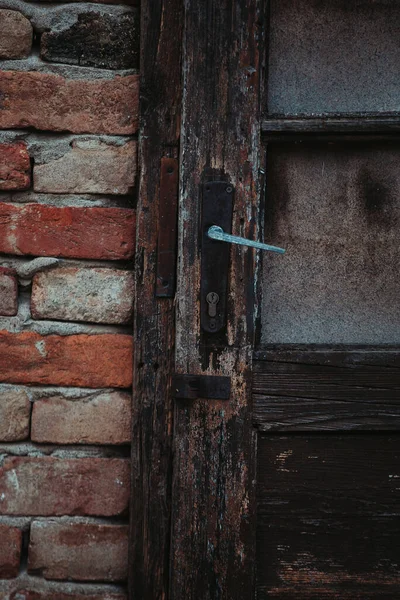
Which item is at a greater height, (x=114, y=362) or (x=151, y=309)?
(x=151, y=309)

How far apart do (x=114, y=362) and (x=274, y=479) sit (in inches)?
15.0

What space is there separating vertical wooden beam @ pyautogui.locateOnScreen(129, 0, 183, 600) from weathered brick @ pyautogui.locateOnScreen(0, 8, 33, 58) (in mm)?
232

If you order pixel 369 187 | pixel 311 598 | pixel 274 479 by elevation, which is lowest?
pixel 311 598

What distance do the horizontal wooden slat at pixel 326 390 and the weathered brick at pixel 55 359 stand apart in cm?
31

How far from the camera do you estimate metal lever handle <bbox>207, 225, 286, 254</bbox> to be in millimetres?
1084

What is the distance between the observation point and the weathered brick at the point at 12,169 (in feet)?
3.82

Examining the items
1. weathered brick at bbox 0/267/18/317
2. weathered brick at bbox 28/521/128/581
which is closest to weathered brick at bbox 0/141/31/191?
weathered brick at bbox 0/267/18/317

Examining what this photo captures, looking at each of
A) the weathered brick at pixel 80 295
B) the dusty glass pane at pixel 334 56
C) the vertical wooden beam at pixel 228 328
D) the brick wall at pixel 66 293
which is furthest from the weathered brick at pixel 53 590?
the dusty glass pane at pixel 334 56

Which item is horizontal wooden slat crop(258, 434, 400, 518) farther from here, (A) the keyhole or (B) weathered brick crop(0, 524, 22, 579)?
(B) weathered brick crop(0, 524, 22, 579)

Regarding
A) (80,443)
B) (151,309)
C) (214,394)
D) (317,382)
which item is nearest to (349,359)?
(317,382)

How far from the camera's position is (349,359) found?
1.14m

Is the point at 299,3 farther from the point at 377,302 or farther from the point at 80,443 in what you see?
the point at 80,443

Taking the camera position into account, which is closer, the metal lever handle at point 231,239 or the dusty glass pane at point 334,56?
the metal lever handle at point 231,239

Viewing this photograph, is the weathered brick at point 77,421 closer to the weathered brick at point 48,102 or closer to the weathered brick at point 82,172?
the weathered brick at point 82,172
